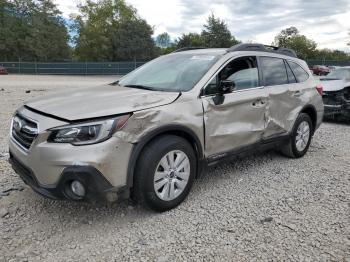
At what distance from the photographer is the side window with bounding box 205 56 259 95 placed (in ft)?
12.7

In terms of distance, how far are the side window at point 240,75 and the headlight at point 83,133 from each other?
132cm

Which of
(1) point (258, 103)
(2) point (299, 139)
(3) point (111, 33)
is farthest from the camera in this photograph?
(3) point (111, 33)

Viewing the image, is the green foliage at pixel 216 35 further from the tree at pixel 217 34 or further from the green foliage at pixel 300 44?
the green foliage at pixel 300 44

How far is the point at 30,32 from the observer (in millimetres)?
49938

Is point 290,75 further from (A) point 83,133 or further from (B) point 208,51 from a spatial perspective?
(A) point 83,133

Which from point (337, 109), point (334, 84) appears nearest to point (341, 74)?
point (334, 84)

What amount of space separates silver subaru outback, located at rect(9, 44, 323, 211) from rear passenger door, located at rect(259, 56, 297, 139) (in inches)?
0.6

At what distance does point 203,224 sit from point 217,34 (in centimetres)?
5345

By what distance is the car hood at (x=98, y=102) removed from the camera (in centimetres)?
304

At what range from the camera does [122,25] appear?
180 ft

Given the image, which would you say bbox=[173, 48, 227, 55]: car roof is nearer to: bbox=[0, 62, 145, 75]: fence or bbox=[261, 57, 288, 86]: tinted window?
Result: bbox=[261, 57, 288, 86]: tinted window

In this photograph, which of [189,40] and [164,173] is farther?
[189,40]

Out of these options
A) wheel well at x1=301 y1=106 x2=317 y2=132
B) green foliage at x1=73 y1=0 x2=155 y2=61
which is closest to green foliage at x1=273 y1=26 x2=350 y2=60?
green foliage at x1=73 y1=0 x2=155 y2=61

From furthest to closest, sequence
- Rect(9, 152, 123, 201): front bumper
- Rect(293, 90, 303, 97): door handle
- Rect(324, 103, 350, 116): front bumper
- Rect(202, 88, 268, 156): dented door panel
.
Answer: Rect(324, 103, 350, 116): front bumper → Rect(293, 90, 303, 97): door handle → Rect(202, 88, 268, 156): dented door panel → Rect(9, 152, 123, 201): front bumper
